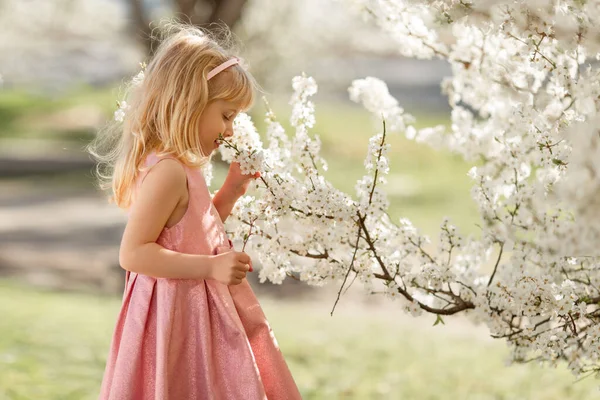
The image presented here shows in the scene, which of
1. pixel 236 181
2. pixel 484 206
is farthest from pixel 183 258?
pixel 484 206

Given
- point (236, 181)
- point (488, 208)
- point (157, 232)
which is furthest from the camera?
point (488, 208)

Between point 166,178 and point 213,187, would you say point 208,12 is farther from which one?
point 166,178

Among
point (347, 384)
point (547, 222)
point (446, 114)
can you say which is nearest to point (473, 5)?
point (547, 222)

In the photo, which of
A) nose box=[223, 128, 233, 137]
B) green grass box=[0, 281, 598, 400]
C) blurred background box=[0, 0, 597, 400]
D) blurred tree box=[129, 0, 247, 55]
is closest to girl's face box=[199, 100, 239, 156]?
nose box=[223, 128, 233, 137]

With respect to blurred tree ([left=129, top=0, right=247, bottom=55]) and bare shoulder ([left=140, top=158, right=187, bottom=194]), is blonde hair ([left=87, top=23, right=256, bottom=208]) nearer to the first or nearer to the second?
bare shoulder ([left=140, top=158, right=187, bottom=194])

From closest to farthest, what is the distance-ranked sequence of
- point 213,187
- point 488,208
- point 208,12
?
1. point 488,208
2. point 208,12
3. point 213,187

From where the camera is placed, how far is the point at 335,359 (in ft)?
17.0

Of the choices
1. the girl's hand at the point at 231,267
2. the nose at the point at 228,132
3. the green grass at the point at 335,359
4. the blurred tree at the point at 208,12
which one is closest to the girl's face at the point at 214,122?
the nose at the point at 228,132

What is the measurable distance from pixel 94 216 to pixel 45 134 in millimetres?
11038

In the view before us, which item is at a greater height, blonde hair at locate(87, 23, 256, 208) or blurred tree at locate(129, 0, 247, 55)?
blurred tree at locate(129, 0, 247, 55)

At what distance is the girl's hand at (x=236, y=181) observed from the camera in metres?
2.53

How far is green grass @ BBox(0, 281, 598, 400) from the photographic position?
175 inches

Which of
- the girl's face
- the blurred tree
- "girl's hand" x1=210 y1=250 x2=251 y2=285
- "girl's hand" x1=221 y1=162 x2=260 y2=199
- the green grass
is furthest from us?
the blurred tree

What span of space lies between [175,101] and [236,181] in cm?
33
